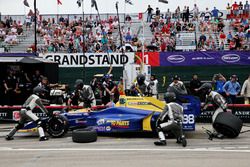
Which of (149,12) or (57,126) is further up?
(149,12)

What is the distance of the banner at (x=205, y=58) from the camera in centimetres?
2398

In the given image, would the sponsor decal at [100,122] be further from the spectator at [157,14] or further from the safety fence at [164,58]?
the spectator at [157,14]

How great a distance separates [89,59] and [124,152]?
15170mm

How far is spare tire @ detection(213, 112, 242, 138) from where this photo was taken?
11.9 metres

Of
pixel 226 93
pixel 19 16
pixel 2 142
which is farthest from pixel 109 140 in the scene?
pixel 19 16

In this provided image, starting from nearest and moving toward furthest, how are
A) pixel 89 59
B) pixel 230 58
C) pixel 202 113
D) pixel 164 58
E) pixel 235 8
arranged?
pixel 202 113, pixel 230 58, pixel 164 58, pixel 89 59, pixel 235 8

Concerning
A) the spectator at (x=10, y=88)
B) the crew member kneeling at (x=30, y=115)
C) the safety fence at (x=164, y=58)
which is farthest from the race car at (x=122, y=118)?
the safety fence at (x=164, y=58)

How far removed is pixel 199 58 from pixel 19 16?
16.3 m

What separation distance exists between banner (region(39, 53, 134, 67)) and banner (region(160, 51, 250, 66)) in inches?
83.9

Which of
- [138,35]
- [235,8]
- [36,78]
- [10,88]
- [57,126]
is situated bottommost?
[57,126]

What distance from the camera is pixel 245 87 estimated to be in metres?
17.1

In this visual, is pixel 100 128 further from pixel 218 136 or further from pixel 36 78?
pixel 36 78

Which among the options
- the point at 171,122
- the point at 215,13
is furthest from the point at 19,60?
the point at 215,13

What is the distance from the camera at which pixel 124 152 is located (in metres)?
10.3
